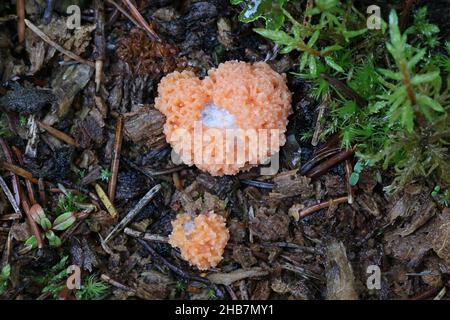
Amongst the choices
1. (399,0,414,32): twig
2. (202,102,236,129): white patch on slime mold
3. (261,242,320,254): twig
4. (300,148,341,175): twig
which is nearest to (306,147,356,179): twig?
(300,148,341,175): twig

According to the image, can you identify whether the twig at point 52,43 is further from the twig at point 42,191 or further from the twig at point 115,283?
the twig at point 115,283

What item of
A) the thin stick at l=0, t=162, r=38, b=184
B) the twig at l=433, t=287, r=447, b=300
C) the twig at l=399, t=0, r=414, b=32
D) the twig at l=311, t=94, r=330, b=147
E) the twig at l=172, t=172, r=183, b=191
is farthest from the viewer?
the twig at l=172, t=172, r=183, b=191

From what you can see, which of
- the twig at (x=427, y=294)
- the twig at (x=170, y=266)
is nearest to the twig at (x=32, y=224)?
the twig at (x=170, y=266)

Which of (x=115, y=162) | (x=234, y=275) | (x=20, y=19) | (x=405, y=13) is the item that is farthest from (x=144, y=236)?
(x=405, y=13)

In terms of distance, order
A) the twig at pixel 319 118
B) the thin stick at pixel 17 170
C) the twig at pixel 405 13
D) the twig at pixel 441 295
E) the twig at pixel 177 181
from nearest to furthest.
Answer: the twig at pixel 405 13 < the twig at pixel 441 295 < the twig at pixel 319 118 < the thin stick at pixel 17 170 < the twig at pixel 177 181

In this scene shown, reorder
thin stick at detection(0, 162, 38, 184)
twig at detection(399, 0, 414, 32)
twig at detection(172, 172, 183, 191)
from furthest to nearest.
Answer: twig at detection(172, 172, 183, 191), thin stick at detection(0, 162, 38, 184), twig at detection(399, 0, 414, 32)

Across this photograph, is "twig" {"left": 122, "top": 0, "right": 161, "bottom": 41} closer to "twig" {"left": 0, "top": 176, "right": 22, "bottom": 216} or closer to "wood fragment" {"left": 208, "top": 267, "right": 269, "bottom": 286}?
"twig" {"left": 0, "top": 176, "right": 22, "bottom": 216}

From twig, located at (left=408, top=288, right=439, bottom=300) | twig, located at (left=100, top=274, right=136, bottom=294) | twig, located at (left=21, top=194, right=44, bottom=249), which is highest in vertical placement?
twig, located at (left=21, top=194, right=44, bottom=249)
